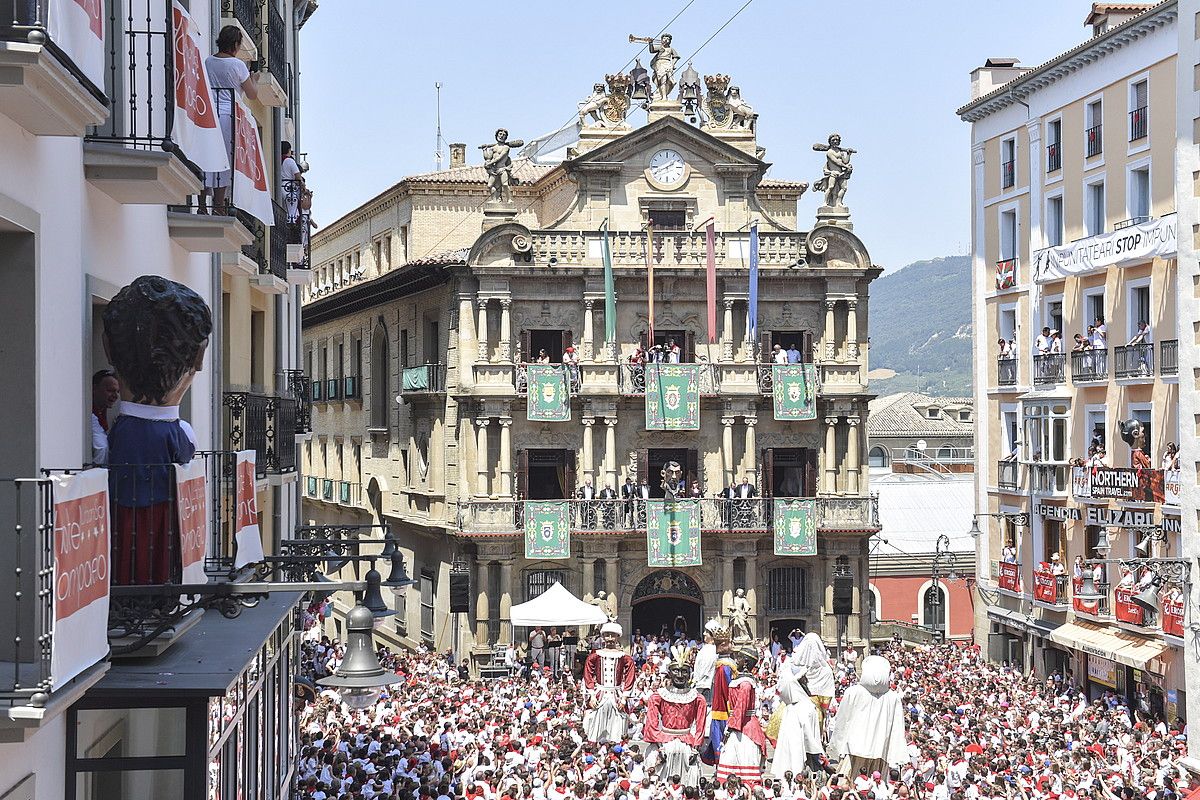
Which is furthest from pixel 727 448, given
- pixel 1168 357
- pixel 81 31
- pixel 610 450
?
pixel 81 31

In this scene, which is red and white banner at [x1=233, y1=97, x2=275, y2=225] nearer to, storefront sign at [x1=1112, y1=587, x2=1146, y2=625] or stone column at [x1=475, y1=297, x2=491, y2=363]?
storefront sign at [x1=1112, y1=587, x2=1146, y2=625]

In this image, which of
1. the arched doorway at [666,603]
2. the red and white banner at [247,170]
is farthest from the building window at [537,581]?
the red and white banner at [247,170]

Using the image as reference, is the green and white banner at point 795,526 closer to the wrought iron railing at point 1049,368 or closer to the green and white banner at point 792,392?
the green and white banner at point 792,392

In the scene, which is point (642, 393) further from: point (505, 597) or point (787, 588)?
point (787, 588)

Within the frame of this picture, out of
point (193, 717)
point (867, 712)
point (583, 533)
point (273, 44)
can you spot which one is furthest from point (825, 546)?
point (193, 717)

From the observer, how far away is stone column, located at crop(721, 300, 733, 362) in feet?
141

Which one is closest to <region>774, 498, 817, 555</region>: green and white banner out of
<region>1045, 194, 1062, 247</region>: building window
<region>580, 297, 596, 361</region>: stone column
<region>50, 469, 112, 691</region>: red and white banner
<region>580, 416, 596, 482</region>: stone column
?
<region>580, 416, 596, 482</region>: stone column

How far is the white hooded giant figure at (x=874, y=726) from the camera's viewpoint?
863 inches

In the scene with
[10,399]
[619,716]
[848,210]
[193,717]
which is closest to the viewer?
[10,399]

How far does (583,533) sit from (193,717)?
106 ft

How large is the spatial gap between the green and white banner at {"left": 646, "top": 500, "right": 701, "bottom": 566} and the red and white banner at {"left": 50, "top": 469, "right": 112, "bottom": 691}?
111ft

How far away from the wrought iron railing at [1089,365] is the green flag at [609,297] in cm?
1211

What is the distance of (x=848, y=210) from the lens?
43969mm

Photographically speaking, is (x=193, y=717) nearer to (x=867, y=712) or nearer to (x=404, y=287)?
(x=867, y=712)
